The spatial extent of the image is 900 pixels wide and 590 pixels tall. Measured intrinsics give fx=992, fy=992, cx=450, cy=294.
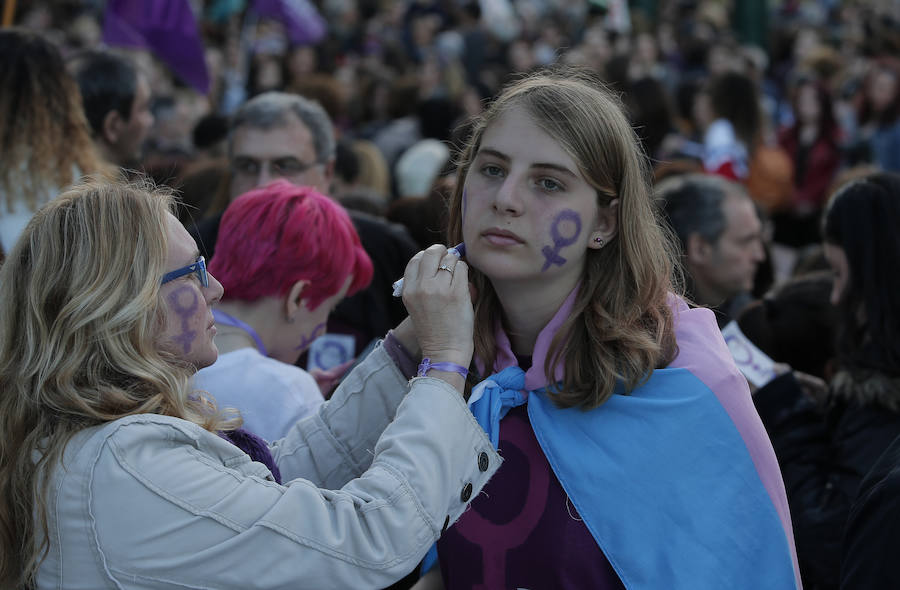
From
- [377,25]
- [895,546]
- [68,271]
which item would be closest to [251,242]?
[68,271]

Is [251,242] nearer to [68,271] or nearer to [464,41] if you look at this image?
[68,271]

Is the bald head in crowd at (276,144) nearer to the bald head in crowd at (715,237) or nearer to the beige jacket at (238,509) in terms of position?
the bald head in crowd at (715,237)

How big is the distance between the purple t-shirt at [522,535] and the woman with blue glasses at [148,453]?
0.72 feet

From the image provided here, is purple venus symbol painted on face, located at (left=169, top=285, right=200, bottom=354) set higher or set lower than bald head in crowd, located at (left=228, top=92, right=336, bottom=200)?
higher

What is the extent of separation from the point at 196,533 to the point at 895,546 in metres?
1.22

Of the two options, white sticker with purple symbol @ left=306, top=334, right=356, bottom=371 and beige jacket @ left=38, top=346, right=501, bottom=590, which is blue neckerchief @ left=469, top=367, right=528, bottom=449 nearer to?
beige jacket @ left=38, top=346, right=501, bottom=590

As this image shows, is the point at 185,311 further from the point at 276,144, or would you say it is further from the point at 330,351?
the point at 276,144

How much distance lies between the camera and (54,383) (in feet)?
5.94

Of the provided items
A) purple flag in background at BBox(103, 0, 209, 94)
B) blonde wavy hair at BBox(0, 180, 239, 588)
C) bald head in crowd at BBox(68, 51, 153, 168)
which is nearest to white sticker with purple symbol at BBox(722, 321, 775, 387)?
blonde wavy hair at BBox(0, 180, 239, 588)

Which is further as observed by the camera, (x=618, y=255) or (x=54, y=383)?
(x=618, y=255)

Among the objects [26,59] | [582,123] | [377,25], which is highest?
[582,123]

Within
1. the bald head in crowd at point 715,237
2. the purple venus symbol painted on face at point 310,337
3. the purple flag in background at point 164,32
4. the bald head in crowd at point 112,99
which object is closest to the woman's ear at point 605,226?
the purple venus symbol painted on face at point 310,337

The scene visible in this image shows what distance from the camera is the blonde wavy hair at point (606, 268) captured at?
7.19ft

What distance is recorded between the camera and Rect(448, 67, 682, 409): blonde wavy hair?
219 centimetres
